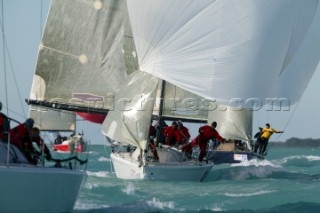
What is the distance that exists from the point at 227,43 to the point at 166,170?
4.40m

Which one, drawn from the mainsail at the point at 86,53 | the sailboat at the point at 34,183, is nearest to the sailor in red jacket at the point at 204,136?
the mainsail at the point at 86,53

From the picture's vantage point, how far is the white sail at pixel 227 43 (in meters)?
21.3

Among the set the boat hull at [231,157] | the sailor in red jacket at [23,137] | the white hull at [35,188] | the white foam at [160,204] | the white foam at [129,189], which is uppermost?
the sailor in red jacket at [23,137]

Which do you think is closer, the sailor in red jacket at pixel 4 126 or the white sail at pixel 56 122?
the sailor in red jacket at pixel 4 126

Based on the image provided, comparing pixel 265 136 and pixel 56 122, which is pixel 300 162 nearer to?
pixel 265 136

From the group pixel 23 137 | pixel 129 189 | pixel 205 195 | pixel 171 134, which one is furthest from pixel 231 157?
pixel 23 137

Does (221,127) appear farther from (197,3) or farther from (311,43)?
(197,3)

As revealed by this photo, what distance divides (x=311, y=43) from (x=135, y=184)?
6.32 metres

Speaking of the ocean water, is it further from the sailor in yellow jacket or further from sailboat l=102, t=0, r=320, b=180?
the sailor in yellow jacket

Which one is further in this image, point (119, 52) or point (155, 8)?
point (119, 52)

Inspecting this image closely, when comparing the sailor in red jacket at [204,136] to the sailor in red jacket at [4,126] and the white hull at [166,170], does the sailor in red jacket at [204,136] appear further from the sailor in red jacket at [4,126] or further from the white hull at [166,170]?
the sailor in red jacket at [4,126]

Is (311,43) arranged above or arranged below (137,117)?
above

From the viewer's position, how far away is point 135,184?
23.2 m

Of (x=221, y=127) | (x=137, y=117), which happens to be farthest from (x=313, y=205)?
(x=221, y=127)
